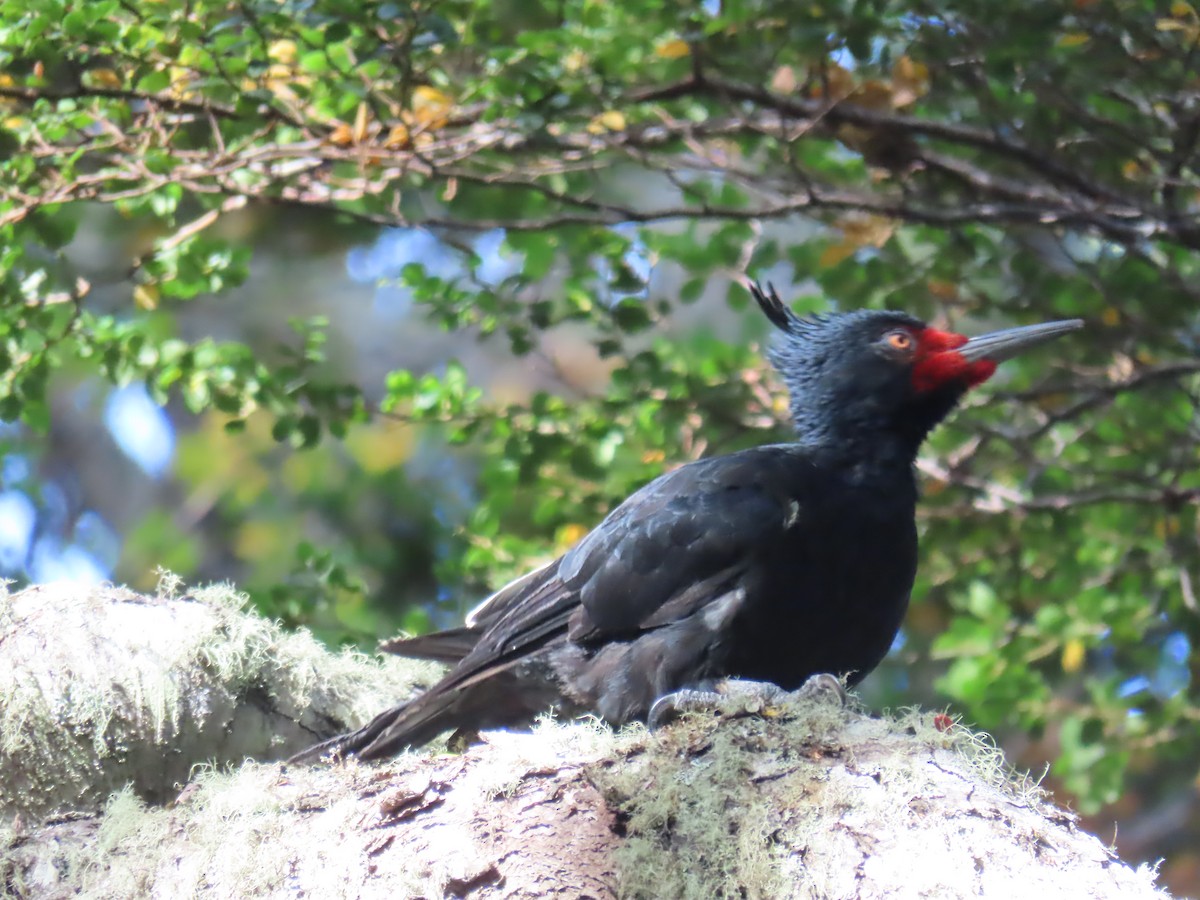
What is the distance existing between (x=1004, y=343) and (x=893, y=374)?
369mm

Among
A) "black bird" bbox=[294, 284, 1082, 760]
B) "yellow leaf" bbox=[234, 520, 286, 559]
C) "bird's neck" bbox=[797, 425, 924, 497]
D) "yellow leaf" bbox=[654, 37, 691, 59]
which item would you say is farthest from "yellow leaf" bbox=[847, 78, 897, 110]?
"yellow leaf" bbox=[234, 520, 286, 559]

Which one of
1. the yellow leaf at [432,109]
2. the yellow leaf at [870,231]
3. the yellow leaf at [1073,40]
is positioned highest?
the yellow leaf at [1073,40]

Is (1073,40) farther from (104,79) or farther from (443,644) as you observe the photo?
(104,79)

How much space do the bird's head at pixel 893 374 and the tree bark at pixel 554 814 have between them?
4.76 feet

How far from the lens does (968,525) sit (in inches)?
211

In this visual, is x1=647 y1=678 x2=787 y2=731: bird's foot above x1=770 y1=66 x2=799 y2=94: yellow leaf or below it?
below

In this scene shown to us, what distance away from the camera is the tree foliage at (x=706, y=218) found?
13.8 feet

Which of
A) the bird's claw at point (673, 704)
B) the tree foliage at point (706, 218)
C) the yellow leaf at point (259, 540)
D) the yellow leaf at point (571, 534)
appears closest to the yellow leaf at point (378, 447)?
the yellow leaf at point (259, 540)

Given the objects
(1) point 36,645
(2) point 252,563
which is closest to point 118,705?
(1) point 36,645

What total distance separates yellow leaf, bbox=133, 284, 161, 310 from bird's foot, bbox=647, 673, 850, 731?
2.27m

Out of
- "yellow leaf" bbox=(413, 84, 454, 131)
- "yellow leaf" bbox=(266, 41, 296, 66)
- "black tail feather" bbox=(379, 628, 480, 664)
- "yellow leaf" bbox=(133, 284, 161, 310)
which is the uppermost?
"yellow leaf" bbox=(266, 41, 296, 66)

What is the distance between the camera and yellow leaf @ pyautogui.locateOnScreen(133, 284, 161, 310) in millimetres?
4582

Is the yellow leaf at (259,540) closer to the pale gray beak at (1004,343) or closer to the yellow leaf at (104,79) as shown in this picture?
the yellow leaf at (104,79)

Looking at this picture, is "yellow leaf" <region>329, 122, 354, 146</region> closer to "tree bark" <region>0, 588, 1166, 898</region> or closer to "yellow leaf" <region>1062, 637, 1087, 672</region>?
"tree bark" <region>0, 588, 1166, 898</region>
